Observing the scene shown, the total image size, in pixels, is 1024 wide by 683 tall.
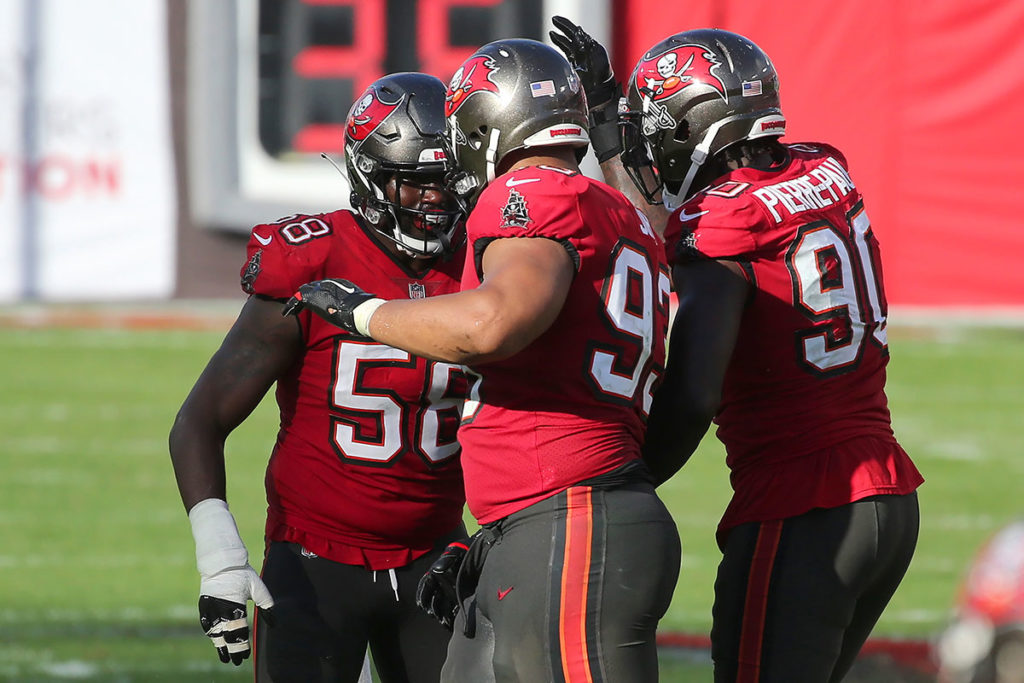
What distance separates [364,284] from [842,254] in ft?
3.39

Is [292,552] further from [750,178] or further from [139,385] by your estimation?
[139,385]

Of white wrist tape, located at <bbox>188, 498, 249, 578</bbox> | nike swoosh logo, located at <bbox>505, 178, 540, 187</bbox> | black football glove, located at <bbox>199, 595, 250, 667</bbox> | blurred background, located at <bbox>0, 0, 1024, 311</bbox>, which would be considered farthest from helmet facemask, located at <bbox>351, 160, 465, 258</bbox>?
blurred background, located at <bbox>0, 0, 1024, 311</bbox>

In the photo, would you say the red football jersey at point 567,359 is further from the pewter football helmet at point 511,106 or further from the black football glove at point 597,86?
the black football glove at point 597,86

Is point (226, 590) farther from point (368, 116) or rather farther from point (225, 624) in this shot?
point (368, 116)

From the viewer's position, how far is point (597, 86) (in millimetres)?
3627

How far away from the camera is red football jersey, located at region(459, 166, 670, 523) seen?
8.69ft

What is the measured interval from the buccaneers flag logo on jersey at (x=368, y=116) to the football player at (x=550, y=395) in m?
0.58

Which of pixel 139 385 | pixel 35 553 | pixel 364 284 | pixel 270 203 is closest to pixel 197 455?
pixel 364 284

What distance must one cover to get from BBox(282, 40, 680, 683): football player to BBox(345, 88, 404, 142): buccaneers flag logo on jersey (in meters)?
0.58

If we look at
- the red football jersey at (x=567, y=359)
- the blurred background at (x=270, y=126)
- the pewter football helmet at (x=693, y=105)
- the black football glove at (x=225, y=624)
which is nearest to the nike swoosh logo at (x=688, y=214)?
the pewter football helmet at (x=693, y=105)

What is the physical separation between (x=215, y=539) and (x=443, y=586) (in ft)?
1.70

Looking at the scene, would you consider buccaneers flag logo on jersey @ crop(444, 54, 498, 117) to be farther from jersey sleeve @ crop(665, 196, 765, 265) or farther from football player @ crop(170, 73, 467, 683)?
jersey sleeve @ crop(665, 196, 765, 265)

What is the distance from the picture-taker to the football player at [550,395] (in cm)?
260

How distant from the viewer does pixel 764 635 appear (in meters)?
3.03
